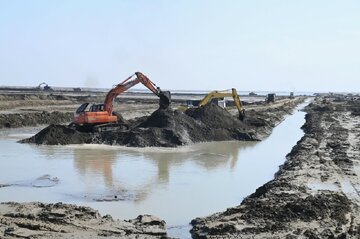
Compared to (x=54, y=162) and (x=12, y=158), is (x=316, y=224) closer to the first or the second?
(x=54, y=162)

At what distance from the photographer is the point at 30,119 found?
36.3m

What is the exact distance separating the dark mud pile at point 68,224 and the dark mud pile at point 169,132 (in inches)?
536

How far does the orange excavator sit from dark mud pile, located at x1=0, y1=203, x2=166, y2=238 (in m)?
15.4

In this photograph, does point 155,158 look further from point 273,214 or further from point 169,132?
point 273,214

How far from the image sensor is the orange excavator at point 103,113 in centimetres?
2586

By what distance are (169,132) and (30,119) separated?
595 inches

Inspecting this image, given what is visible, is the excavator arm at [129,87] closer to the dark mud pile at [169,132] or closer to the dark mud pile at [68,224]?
Result: the dark mud pile at [169,132]

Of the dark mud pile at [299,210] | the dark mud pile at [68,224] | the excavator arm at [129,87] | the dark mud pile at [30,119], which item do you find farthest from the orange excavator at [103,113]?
the dark mud pile at [68,224]

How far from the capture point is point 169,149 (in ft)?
77.8

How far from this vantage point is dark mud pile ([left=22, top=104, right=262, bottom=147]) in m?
24.3

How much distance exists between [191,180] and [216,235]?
20.9 feet

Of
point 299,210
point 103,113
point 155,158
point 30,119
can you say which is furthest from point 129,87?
point 299,210

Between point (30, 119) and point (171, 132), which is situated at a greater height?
point (171, 132)

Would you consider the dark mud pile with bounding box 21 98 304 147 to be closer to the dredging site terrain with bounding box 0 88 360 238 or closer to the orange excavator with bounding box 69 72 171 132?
the orange excavator with bounding box 69 72 171 132
